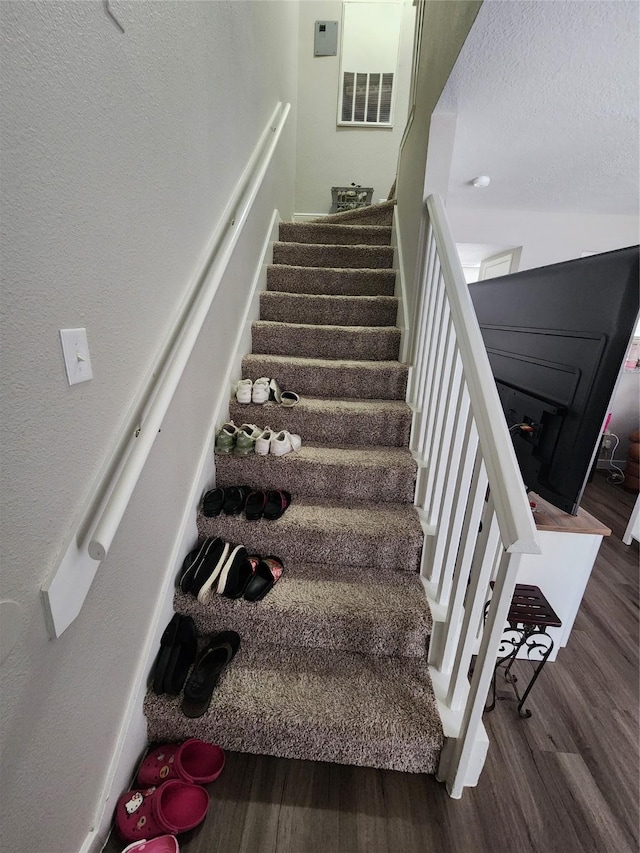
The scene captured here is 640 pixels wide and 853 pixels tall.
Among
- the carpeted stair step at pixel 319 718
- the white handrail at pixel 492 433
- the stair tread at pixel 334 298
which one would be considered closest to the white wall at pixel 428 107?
the stair tread at pixel 334 298

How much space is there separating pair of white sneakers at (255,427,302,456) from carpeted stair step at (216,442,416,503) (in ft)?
0.08

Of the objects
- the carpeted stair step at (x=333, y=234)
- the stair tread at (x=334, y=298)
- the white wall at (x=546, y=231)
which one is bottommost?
the stair tread at (x=334, y=298)

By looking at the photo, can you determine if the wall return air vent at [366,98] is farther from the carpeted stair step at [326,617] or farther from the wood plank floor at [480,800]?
the wood plank floor at [480,800]

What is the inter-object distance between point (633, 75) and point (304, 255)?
1729 millimetres

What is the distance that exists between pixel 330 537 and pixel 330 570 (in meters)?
0.13

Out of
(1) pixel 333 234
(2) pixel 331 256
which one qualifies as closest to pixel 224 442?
(2) pixel 331 256

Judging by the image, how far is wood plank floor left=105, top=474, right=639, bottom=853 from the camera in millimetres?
888

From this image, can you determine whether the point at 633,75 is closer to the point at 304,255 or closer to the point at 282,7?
the point at 304,255

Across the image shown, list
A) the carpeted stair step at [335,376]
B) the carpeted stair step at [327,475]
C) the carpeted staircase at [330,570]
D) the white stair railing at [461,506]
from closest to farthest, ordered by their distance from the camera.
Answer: the white stair railing at [461,506]
the carpeted staircase at [330,570]
the carpeted stair step at [327,475]
the carpeted stair step at [335,376]

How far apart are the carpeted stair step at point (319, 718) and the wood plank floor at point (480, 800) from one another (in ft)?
0.20

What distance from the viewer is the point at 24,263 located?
22.2 inches

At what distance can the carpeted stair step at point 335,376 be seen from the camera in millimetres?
1824

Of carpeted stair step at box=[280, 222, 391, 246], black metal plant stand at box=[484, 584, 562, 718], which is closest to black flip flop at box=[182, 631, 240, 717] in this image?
black metal plant stand at box=[484, 584, 562, 718]

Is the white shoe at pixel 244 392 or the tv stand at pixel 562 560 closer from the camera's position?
the tv stand at pixel 562 560
